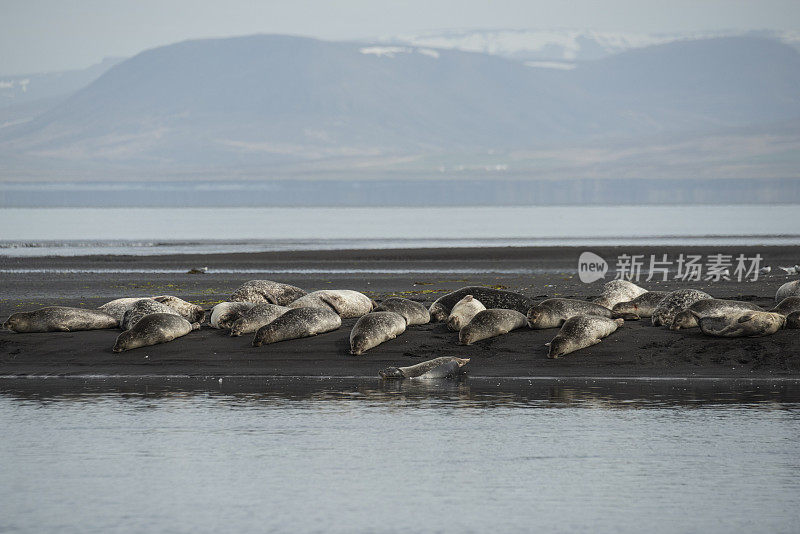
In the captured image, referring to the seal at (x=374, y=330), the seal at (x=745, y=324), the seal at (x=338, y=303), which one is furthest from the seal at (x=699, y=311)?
the seal at (x=338, y=303)

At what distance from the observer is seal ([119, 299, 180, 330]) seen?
18.7 m

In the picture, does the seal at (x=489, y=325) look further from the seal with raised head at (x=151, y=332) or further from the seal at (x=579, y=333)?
the seal with raised head at (x=151, y=332)

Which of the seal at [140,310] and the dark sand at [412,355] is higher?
the seal at [140,310]

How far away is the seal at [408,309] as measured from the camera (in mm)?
18266

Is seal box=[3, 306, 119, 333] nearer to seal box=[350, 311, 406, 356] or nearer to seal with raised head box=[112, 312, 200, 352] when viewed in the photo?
seal with raised head box=[112, 312, 200, 352]

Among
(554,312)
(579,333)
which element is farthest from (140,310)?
(579,333)

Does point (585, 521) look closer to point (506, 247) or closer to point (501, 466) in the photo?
point (501, 466)

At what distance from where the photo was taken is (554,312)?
702 inches

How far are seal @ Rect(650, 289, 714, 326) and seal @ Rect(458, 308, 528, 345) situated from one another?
2.05 m

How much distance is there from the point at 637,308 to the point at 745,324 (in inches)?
88.1

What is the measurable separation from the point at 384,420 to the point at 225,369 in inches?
176

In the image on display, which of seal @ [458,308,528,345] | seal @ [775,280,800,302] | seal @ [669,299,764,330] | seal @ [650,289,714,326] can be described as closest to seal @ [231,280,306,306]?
seal @ [458,308,528,345]

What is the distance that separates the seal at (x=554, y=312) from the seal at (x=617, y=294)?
4.04 feet

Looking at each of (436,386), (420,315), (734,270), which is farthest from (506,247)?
(436,386)
